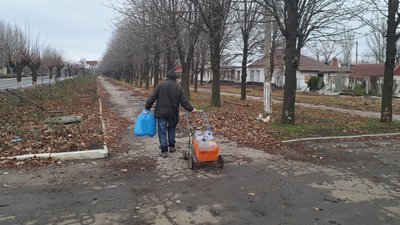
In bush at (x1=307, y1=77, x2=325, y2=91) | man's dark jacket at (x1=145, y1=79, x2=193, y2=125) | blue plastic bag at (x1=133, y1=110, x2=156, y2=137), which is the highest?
bush at (x1=307, y1=77, x2=325, y2=91)

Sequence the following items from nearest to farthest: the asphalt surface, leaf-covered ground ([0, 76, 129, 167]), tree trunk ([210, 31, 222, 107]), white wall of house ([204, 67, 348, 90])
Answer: the asphalt surface < leaf-covered ground ([0, 76, 129, 167]) < tree trunk ([210, 31, 222, 107]) < white wall of house ([204, 67, 348, 90])

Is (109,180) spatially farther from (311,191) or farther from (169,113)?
(311,191)

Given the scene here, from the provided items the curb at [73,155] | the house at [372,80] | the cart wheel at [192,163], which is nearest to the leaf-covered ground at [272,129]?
the cart wheel at [192,163]

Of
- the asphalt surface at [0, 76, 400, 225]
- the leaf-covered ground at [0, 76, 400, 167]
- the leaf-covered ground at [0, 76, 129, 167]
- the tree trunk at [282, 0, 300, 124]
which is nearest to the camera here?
the asphalt surface at [0, 76, 400, 225]

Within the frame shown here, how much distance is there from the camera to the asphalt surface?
4.75 metres

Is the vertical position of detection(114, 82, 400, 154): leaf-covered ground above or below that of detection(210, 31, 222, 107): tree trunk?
below

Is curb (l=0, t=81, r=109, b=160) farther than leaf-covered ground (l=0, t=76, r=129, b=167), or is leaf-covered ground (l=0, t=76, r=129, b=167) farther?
leaf-covered ground (l=0, t=76, r=129, b=167)

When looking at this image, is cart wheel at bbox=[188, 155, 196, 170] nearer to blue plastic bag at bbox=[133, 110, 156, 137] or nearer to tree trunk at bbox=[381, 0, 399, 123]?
blue plastic bag at bbox=[133, 110, 156, 137]

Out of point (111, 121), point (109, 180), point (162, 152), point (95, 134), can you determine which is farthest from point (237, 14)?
point (109, 180)

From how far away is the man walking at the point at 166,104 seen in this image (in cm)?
782

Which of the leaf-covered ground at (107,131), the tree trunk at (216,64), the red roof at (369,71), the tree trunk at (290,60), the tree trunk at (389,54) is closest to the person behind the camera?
the leaf-covered ground at (107,131)

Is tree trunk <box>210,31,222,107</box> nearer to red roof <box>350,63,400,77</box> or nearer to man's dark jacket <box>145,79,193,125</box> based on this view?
man's dark jacket <box>145,79,193,125</box>

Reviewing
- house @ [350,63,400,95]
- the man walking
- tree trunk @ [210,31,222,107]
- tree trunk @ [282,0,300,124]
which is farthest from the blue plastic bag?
house @ [350,63,400,95]

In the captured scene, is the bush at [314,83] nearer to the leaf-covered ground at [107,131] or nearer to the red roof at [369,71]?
the red roof at [369,71]
